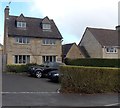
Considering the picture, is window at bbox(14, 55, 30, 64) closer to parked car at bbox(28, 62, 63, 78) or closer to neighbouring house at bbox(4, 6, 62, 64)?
neighbouring house at bbox(4, 6, 62, 64)

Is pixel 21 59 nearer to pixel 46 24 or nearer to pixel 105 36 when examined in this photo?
pixel 46 24

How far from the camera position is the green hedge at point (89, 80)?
16.7 metres

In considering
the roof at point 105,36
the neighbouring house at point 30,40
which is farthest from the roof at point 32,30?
the roof at point 105,36

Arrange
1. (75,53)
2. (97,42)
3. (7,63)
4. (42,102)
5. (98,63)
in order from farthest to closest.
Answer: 1. (97,42)
2. (75,53)
3. (98,63)
4. (7,63)
5. (42,102)

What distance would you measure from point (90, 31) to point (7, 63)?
20.9 metres

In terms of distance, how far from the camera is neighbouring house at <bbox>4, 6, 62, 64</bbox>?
39.3 metres

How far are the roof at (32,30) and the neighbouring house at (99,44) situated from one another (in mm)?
10882

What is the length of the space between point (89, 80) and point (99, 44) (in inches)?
1373

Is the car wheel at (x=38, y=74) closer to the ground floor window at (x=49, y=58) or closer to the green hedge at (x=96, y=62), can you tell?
the ground floor window at (x=49, y=58)

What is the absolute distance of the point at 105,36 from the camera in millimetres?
54281

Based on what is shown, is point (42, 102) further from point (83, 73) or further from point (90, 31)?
point (90, 31)

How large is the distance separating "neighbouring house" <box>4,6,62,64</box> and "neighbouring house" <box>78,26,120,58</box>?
11.0m

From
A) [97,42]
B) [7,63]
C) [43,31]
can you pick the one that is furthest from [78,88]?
[97,42]

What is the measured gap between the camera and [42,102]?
12672 millimetres
